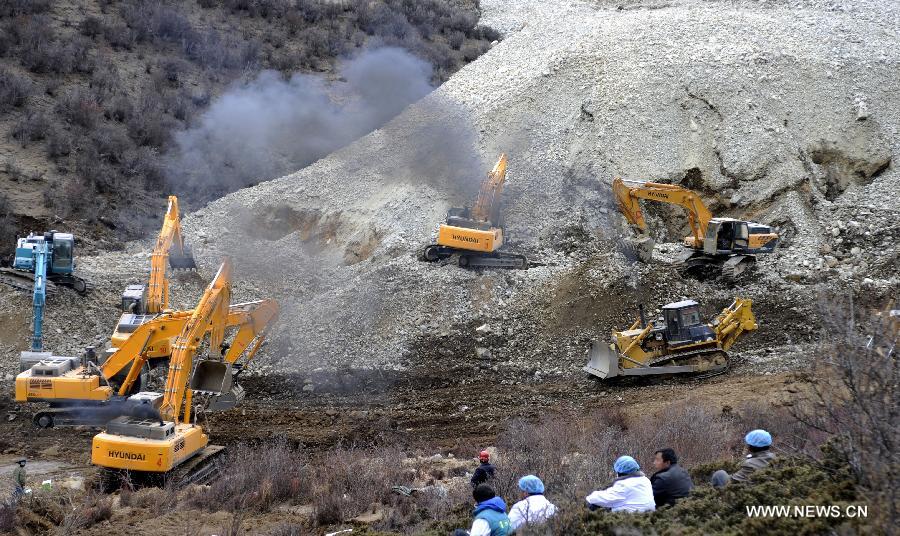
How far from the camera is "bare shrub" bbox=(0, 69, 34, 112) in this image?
28.5 m

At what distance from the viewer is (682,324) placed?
54.1 ft

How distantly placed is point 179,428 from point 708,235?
41.4 feet

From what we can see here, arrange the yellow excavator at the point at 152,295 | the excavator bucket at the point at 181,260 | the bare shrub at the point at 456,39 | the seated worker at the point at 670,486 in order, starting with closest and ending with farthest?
1. the seated worker at the point at 670,486
2. the yellow excavator at the point at 152,295
3. the excavator bucket at the point at 181,260
4. the bare shrub at the point at 456,39

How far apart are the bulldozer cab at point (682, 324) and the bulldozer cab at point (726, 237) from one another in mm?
3444

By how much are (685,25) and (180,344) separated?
20484 millimetres

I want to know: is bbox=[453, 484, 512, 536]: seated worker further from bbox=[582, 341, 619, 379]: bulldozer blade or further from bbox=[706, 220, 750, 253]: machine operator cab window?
bbox=[706, 220, 750, 253]: machine operator cab window

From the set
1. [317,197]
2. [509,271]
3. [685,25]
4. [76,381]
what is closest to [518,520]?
→ [76,381]

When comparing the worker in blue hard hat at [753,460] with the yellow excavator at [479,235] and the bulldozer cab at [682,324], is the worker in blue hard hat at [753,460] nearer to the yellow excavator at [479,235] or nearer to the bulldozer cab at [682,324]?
the bulldozer cab at [682,324]

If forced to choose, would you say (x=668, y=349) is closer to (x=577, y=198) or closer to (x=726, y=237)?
(x=726, y=237)

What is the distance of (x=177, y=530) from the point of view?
9.49 meters

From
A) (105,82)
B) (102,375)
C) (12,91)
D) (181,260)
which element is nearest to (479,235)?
(181,260)

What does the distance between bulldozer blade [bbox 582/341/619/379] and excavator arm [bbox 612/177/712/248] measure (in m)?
4.61

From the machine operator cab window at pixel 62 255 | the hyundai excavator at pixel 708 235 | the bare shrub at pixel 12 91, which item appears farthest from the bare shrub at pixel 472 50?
the machine operator cab window at pixel 62 255

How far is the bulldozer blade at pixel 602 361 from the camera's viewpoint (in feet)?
53.6
